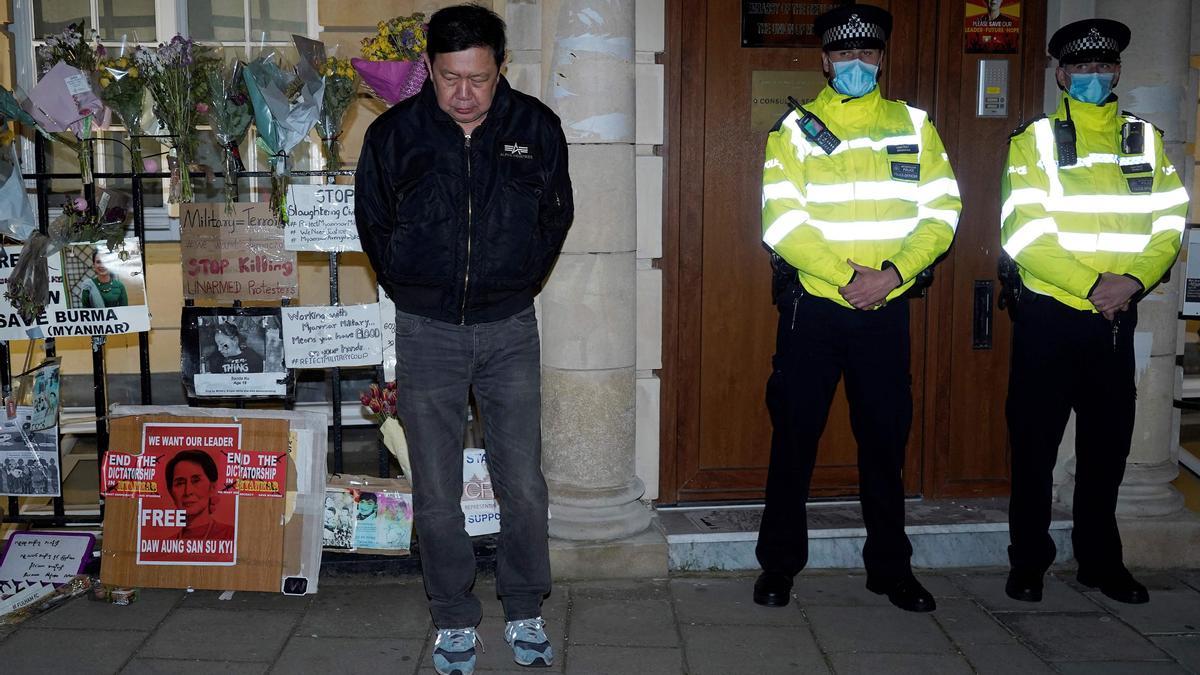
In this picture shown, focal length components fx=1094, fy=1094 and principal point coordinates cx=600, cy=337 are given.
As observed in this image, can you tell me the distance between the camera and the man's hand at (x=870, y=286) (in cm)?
411

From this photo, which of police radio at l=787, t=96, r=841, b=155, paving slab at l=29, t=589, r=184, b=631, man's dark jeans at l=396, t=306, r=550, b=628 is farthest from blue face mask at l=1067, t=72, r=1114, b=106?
paving slab at l=29, t=589, r=184, b=631

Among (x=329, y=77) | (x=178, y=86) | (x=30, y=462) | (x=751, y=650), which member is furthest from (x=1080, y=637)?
(x=30, y=462)

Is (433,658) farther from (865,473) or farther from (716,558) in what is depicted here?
(865,473)

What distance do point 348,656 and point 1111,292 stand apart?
10.6 feet

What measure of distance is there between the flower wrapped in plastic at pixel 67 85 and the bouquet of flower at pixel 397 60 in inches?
42.7

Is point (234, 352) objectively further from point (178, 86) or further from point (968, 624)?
point (968, 624)

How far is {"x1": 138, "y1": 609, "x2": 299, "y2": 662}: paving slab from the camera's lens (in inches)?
157

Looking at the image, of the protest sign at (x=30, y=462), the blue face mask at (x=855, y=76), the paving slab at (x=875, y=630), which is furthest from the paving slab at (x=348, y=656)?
the blue face mask at (x=855, y=76)

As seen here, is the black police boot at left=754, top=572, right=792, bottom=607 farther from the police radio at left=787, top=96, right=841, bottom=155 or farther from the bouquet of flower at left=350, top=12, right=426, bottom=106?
the bouquet of flower at left=350, top=12, right=426, bottom=106

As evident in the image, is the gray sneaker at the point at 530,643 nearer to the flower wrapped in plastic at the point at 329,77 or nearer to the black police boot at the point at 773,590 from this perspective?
the black police boot at the point at 773,590

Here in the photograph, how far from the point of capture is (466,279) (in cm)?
370

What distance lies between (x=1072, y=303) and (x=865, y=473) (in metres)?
1.06

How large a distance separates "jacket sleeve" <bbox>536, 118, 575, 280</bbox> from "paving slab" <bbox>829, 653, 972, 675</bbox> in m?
1.78

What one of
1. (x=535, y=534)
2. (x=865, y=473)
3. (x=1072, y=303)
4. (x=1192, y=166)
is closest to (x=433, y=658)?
(x=535, y=534)
